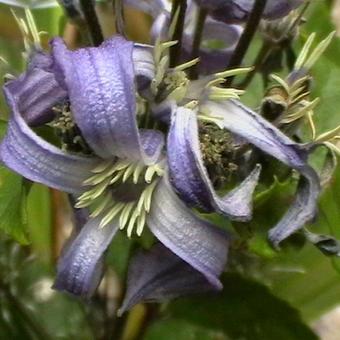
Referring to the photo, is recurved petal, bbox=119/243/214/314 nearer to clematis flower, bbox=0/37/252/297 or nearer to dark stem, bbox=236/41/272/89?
clematis flower, bbox=0/37/252/297

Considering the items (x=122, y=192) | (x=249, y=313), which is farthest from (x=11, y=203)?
(x=249, y=313)

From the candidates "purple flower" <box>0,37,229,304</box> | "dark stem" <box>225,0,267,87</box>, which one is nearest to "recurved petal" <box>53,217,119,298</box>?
"purple flower" <box>0,37,229,304</box>

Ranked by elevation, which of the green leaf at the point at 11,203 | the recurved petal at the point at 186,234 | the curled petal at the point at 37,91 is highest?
the curled petal at the point at 37,91

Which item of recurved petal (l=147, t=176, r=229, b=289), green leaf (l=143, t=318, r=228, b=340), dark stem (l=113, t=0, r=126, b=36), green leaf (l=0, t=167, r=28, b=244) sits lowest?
green leaf (l=143, t=318, r=228, b=340)

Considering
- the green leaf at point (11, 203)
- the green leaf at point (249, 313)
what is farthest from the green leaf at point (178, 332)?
the green leaf at point (11, 203)

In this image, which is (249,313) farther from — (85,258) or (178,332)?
(85,258)

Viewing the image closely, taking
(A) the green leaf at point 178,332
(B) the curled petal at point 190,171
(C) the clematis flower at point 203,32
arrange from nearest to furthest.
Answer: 1. (B) the curled petal at point 190,171
2. (C) the clematis flower at point 203,32
3. (A) the green leaf at point 178,332

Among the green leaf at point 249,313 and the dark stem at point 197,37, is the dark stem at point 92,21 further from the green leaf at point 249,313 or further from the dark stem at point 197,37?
the green leaf at point 249,313
